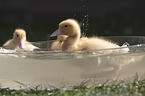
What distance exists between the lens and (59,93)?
1.07m

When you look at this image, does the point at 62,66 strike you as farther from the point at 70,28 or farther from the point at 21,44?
the point at 21,44

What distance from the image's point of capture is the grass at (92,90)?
40.9 inches

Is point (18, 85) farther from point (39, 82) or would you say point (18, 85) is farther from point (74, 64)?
point (74, 64)

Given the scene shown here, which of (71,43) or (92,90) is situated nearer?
(92,90)

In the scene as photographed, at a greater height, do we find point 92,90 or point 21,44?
point 21,44

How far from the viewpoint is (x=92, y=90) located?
108cm

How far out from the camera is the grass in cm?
104

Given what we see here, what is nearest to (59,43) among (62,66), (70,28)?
(70,28)

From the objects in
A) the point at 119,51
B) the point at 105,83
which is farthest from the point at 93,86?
the point at 119,51

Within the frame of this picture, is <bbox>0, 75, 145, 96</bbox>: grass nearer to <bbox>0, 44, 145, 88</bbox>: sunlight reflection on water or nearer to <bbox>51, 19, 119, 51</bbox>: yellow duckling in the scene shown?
<bbox>0, 44, 145, 88</bbox>: sunlight reflection on water

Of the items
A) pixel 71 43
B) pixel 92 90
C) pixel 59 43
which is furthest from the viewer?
pixel 59 43

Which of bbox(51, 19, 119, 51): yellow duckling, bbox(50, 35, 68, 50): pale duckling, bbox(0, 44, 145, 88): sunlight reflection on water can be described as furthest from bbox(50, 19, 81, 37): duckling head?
bbox(0, 44, 145, 88): sunlight reflection on water

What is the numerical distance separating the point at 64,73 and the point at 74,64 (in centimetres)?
6

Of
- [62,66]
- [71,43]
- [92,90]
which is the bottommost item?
[92,90]
